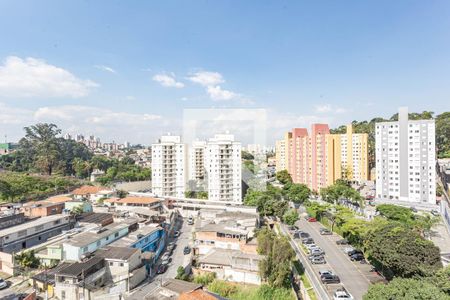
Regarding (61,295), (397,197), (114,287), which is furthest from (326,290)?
(397,197)

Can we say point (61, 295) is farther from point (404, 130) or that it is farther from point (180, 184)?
point (404, 130)

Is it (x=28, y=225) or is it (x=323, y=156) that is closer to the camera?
(x=28, y=225)

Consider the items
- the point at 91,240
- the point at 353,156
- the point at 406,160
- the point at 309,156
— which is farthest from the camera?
the point at 353,156

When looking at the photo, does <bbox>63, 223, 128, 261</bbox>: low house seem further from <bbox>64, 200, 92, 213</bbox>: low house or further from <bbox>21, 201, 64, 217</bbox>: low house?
<bbox>21, 201, 64, 217</bbox>: low house

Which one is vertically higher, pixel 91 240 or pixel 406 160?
pixel 406 160

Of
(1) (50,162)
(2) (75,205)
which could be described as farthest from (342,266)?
(1) (50,162)

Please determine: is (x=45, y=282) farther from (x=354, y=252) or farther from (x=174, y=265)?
(x=354, y=252)

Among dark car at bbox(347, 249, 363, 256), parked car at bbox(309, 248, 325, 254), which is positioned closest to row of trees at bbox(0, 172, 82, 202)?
parked car at bbox(309, 248, 325, 254)
